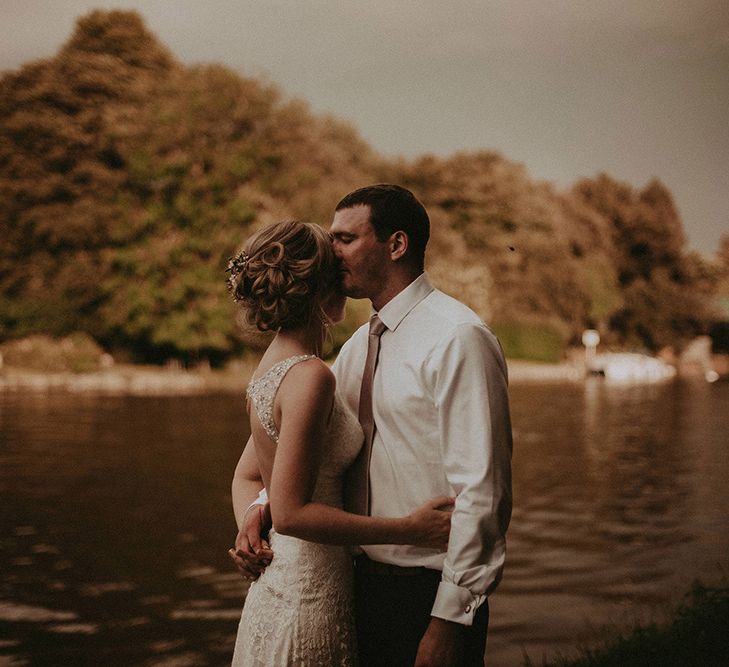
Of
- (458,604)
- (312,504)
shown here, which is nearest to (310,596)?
(312,504)

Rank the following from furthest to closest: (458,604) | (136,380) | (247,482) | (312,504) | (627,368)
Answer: (627,368)
(136,380)
(247,482)
(312,504)
(458,604)

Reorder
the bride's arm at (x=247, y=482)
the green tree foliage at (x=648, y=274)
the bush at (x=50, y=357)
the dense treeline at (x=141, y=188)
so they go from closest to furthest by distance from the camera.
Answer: the bride's arm at (x=247, y=482) → the bush at (x=50, y=357) → the dense treeline at (x=141, y=188) → the green tree foliage at (x=648, y=274)

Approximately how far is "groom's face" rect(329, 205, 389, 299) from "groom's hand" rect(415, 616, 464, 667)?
84 cm

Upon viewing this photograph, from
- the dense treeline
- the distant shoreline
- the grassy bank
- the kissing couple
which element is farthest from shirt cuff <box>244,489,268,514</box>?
the dense treeline

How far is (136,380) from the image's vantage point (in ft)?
97.8

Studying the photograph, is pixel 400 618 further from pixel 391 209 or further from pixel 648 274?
pixel 648 274

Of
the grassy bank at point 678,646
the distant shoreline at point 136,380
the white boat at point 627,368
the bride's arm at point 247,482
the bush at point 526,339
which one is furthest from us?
the bush at point 526,339

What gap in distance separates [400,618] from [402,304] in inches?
31.4

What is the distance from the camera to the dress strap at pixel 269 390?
7.88ft

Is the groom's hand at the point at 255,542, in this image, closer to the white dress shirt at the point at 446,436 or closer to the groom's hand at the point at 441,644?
the white dress shirt at the point at 446,436

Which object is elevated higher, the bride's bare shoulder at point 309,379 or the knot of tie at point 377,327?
the knot of tie at point 377,327

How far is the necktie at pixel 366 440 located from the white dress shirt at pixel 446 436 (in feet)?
0.06

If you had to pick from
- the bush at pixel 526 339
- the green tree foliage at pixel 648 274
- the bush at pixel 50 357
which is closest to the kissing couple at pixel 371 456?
the bush at pixel 50 357

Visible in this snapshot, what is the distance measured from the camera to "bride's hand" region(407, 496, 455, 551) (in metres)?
2.30
